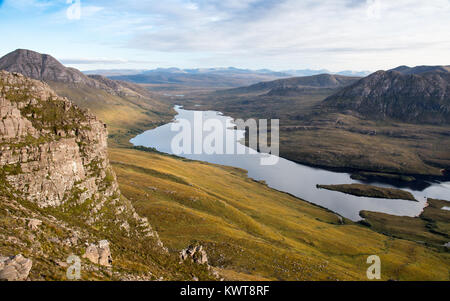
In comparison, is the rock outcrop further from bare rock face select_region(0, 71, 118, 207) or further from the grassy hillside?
the grassy hillside

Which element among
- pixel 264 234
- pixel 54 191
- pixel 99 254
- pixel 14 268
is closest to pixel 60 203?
pixel 54 191

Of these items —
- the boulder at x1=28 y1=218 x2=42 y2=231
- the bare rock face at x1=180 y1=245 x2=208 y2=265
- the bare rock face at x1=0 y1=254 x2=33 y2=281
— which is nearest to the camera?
the bare rock face at x1=0 y1=254 x2=33 y2=281

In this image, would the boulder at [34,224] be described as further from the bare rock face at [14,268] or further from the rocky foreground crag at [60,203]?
the bare rock face at [14,268]

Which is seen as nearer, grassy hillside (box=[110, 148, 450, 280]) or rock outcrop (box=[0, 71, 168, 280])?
rock outcrop (box=[0, 71, 168, 280])

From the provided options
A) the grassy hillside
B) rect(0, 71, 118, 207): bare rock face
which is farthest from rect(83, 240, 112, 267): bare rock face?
the grassy hillside

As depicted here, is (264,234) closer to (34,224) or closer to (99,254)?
(99,254)
